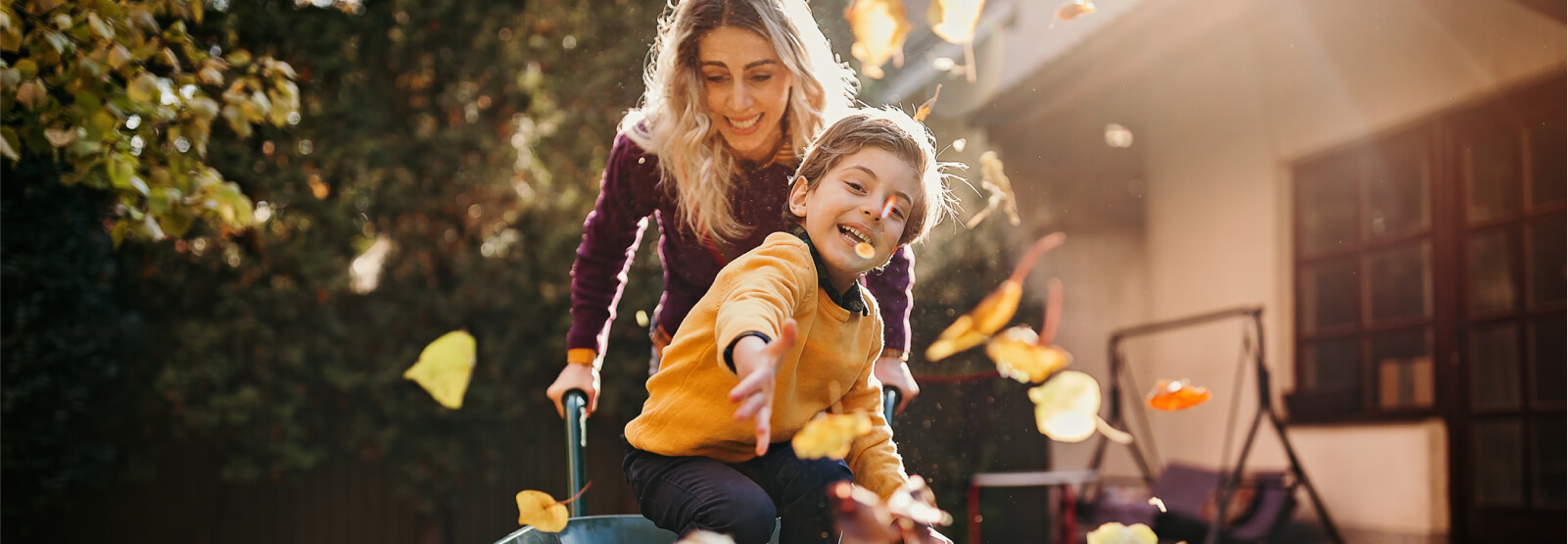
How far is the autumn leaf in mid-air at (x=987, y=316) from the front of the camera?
113 inches

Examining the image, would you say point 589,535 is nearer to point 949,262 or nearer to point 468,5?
point 949,262

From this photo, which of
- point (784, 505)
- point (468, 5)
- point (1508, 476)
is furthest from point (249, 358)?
point (1508, 476)

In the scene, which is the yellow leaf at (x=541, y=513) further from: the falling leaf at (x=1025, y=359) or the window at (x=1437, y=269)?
the window at (x=1437, y=269)

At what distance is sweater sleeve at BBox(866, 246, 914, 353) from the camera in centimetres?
168

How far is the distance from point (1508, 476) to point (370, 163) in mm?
4004

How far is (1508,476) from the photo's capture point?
3.04 m

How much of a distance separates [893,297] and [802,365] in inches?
13.3

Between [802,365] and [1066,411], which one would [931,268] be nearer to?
[1066,411]

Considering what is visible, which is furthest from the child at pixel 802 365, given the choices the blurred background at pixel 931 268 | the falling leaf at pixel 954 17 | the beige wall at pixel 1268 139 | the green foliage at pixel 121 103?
the beige wall at pixel 1268 139

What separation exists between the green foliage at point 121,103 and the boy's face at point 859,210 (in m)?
1.33

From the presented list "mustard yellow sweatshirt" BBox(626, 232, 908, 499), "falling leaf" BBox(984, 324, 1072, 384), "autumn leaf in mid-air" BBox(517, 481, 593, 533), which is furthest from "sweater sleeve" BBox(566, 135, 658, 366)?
"falling leaf" BBox(984, 324, 1072, 384)

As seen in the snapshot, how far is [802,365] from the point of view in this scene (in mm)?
1402

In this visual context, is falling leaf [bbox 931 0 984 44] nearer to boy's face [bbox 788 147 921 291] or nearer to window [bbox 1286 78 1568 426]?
boy's face [bbox 788 147 921 291]

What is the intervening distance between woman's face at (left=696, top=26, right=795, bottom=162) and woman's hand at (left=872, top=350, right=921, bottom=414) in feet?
1.18
